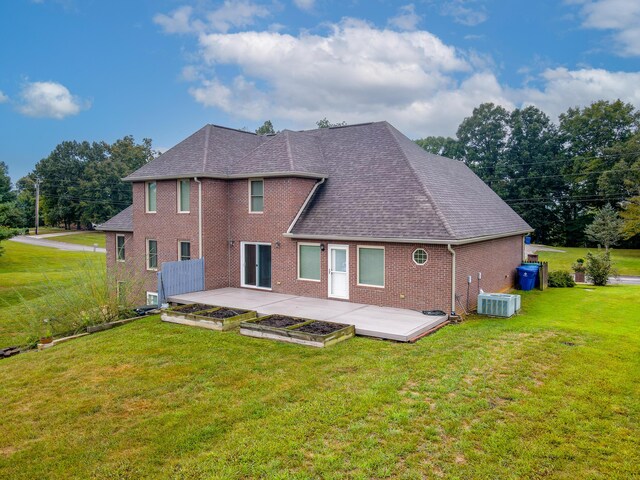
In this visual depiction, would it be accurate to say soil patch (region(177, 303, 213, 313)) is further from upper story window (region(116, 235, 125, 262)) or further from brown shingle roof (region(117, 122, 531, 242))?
upper story window (region(116, 235, 125, 262))

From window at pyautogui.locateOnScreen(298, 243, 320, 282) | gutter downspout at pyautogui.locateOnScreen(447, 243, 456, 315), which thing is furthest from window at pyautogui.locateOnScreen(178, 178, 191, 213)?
gutter downspout at pyautogui.locateOnScreen(447, 243, 456, 315)

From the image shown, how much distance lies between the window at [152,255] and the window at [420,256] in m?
12.1

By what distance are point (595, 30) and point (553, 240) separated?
3111 cm

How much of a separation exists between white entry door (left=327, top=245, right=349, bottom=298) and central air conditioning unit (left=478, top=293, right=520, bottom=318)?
14.9 ft

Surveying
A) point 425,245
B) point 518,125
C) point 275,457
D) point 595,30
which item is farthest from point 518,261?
point 518,125

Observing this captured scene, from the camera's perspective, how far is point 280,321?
12000 mm

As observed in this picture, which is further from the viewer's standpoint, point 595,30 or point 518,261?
point 595,30

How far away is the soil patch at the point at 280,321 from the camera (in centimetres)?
1160

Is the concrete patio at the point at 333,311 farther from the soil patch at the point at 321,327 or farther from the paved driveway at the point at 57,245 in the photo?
the paved driveway at the point at 57,245

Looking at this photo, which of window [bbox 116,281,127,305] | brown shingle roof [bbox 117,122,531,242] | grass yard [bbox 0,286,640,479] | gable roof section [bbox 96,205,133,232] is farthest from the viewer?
gable roof section [bbox 96,205,133,232]

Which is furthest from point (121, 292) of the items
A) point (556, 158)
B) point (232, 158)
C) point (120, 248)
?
point (556, 158)

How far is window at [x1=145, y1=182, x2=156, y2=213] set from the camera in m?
19.5

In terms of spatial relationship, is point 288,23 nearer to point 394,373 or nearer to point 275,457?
point 394,373

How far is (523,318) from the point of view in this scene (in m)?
13.7
